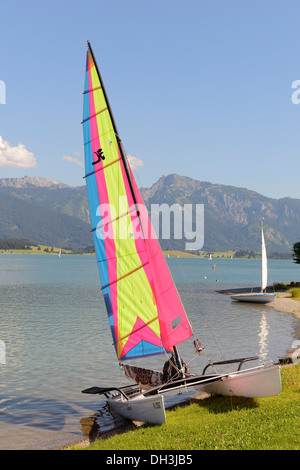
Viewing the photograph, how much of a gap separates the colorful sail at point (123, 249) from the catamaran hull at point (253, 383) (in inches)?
104

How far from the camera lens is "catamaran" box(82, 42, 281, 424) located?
20312mm

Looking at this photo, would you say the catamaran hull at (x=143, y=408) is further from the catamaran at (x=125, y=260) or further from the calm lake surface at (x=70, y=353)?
the calm lake surface at (x=70, y=353)

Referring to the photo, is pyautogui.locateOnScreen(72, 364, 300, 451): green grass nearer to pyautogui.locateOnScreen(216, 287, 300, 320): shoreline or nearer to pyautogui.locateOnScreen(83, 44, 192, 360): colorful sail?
pyautogui.locateOnScreen(83, 44, 192, 360): colorful sail

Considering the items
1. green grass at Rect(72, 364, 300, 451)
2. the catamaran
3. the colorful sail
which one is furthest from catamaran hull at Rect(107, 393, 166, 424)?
the colorful sail

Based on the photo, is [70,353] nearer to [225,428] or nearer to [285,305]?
[225,428]

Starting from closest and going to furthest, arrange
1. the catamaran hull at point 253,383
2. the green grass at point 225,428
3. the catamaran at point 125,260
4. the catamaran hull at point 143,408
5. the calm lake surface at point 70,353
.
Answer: the green grass at point 225,428 < the catamaran hull at point 143,408 < the catamaran hull at point 253,383 < the catamaran at point 125,260 < the calm lake surface at point 70,353

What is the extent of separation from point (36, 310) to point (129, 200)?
150 ft

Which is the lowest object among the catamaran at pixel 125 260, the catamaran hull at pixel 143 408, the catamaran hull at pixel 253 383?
the catamaran hull at pixel 143 408

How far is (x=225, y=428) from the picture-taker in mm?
15531

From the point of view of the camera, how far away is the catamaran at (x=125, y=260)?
2031cm

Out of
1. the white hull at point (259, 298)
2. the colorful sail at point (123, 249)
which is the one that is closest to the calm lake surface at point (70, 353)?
the white hull at point (259, 298)

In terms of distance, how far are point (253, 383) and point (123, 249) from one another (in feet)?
25.7

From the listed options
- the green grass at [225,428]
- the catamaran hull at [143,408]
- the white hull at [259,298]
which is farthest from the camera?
the white hull at [259,298]
